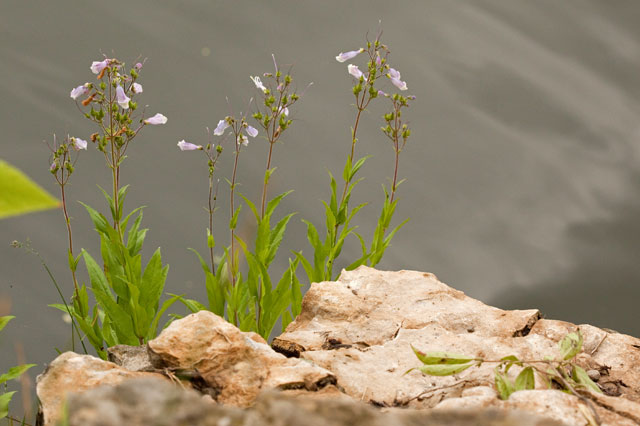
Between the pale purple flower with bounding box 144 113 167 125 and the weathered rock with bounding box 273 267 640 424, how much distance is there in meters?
1.38

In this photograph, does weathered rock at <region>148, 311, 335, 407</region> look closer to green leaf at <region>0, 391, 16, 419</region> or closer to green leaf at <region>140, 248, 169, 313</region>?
green leaf at <region>0, 391, 16, 419</region>

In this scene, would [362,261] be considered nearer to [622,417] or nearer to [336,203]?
[336,203]

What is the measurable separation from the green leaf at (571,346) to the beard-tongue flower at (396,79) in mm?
2499

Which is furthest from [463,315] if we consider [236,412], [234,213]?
[236,412]

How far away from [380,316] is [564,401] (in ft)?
4.63

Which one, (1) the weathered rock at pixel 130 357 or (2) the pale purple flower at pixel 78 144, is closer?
(1) the weathered rock at pixel 130 357

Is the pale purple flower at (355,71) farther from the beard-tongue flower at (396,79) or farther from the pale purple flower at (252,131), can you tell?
the pale purple flower at (252,131)

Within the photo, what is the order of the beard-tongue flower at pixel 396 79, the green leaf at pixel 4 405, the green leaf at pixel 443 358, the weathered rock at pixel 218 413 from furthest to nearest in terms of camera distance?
the beard-tongue flower at pixel 396 79 → the green leaf at pixel 4 405 → the green leaf at pixel 443 358 → the weathered rock at pixel 218 413

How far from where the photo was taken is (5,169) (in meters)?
0.83

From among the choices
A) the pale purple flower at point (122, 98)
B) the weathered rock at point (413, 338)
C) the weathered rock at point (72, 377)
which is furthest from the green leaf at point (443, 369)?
the pale purple flower at point (122, 98)

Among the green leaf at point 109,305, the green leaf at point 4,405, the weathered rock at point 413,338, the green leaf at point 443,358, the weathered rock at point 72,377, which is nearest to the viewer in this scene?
the green leaf at point 443,358

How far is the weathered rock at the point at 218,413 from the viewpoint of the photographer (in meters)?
0.98

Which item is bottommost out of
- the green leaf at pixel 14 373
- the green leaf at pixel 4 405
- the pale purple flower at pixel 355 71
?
the green leaf at pixel 4 405

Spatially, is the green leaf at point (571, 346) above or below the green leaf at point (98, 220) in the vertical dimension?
below
